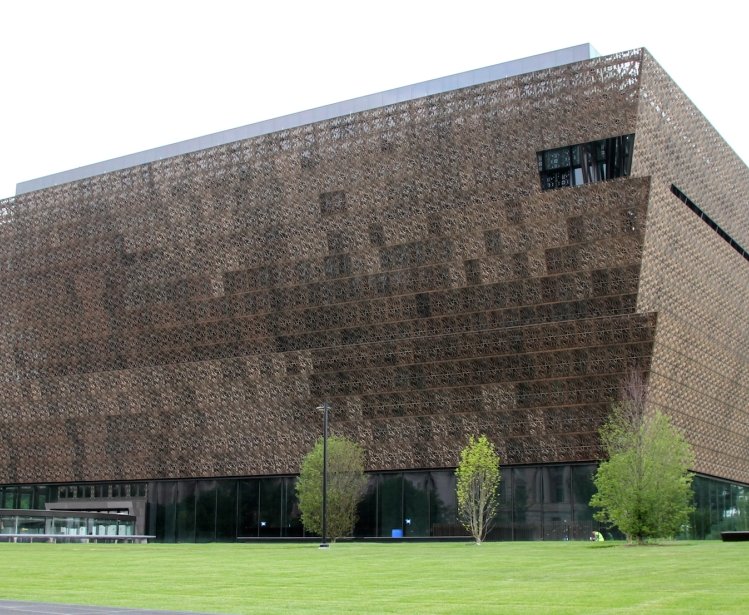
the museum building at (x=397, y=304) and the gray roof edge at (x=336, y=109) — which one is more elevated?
the gray roof edge at (x=336, y=109)

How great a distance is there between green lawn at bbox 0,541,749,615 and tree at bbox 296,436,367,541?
24.4 m

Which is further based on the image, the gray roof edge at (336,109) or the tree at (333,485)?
the tree at (333,485)

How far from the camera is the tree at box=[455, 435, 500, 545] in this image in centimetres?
5291

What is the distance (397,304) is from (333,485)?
11.1m

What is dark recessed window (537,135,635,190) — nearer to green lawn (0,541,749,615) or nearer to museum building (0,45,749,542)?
museum building (0,45,749,542)

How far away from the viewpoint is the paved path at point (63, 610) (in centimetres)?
1636

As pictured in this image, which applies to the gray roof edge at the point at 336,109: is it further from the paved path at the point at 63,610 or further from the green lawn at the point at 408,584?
the paved path at the point at 63,610

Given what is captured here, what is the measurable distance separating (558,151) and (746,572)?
35.2m

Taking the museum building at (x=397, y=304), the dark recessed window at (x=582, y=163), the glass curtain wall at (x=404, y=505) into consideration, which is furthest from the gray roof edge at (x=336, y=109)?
the glass curtain wall at (x=404, y=505)

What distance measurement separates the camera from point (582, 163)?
54969 millimetres

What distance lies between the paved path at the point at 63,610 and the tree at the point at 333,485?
39.9 m

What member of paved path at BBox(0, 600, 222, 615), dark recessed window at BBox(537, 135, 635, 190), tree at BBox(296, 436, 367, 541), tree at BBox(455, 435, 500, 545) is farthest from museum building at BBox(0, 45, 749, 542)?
paved path at BBox(0, 600, 222, 615)

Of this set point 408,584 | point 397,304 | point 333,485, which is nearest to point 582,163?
point 397,304

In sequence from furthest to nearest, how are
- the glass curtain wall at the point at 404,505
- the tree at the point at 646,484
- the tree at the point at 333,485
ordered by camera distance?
the tree at the point at 333,485, the glass curtain wall at the point at 404,505, the tree at the point at 646,484
